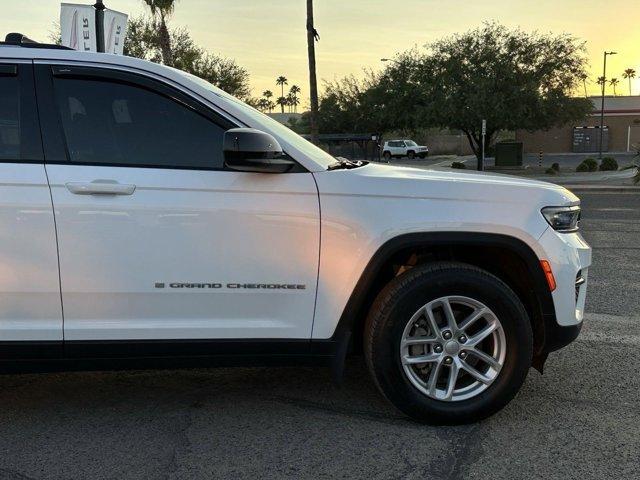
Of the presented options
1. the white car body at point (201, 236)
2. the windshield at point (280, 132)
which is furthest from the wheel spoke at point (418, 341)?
the windshield at point (280, 132)

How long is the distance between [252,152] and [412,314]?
3.75 ft

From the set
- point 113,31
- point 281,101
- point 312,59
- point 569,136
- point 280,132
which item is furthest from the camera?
point 281,101

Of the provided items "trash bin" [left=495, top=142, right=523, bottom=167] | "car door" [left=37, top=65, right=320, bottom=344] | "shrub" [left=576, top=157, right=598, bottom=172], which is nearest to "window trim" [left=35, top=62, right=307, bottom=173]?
"car door" [left=37, top=65, right=320, bottom=344]

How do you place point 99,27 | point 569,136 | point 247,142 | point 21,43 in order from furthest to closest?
point 569,136 < point 99,27 < point 21,43 < point 247,142

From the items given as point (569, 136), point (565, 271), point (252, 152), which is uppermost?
point (569, 136)

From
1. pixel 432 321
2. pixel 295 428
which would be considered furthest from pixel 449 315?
pixel 295 428

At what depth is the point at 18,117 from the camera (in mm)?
2998

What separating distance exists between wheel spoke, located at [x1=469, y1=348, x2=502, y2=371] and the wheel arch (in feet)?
0.93

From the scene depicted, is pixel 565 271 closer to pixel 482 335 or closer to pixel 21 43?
pixel 482 335

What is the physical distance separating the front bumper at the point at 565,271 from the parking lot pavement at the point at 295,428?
578 millimetres

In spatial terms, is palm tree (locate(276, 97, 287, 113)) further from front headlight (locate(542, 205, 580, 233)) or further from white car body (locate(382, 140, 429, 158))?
front headlight (locate(542, 205, 580, 233))

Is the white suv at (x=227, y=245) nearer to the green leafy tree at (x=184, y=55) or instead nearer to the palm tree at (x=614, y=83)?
the green leafy tree at (x=184, y=55)

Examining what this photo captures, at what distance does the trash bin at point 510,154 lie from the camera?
3628cm

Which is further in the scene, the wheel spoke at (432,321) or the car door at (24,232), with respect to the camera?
the wheel spoke at (432,321)
